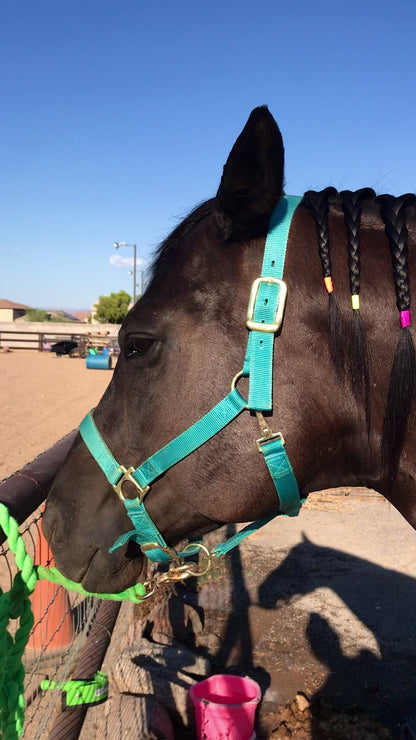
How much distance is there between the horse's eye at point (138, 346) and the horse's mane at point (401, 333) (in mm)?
580

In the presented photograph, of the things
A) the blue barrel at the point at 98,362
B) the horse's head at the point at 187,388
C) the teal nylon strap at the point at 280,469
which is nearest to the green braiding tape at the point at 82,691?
the horse's head at the point at 187,388

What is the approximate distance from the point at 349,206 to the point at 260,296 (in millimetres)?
429

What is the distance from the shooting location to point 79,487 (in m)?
1.75

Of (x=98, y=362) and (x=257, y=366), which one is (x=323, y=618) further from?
(x=98, y=362)

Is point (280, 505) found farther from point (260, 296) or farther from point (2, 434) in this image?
point (2, 434)

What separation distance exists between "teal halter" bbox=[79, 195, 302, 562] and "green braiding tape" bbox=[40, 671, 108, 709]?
136 cm

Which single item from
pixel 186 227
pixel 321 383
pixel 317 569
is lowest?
pixel 317 569

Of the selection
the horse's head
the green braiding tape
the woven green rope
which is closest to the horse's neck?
the horse's head

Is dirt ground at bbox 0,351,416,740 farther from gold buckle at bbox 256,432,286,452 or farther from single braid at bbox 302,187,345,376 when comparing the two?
single braid at bbox 302,187,345,376

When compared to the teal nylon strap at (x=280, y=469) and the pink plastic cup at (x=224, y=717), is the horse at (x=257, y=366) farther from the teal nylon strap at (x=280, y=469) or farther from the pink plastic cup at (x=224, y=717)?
the pink plastic cup at (x=224, y=717)

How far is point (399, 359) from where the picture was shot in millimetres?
1512

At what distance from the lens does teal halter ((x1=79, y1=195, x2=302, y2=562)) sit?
153 centimetres

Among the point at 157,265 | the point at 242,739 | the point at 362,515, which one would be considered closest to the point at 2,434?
the point at 362,515

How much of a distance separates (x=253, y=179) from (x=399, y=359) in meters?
0.70
